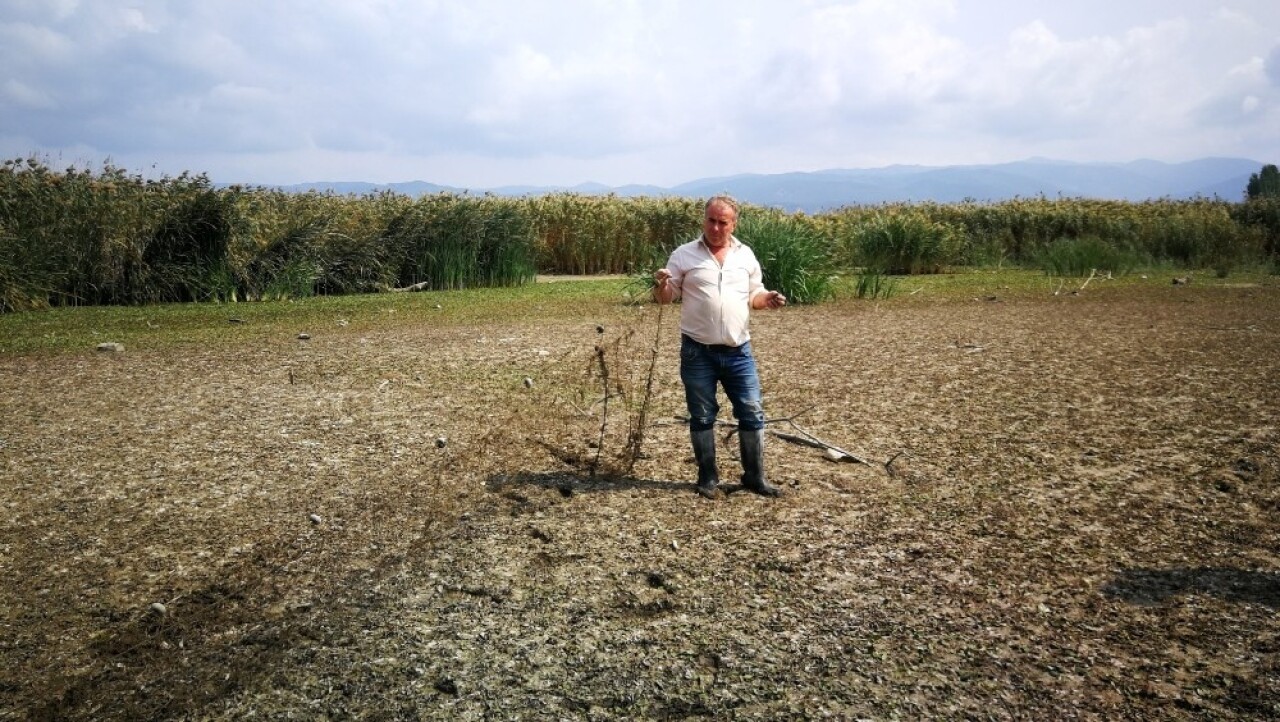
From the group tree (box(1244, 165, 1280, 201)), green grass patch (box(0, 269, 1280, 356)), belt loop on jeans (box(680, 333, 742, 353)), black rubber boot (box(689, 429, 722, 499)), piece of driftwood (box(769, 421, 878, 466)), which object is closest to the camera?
belt loop on jeans (box(680, 333, 742, 353))

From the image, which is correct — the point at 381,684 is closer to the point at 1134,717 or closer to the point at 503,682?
the point at 503,682

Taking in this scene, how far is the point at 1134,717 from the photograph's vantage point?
131 inches

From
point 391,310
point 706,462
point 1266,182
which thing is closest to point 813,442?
point 706,462

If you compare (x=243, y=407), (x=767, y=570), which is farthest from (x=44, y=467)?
(x=767, y=570)

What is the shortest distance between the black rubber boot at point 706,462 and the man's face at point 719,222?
1.12 m

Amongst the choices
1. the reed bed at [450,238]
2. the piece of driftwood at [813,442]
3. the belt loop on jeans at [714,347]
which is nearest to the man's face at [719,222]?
the belt loop on jeans at [714,347]

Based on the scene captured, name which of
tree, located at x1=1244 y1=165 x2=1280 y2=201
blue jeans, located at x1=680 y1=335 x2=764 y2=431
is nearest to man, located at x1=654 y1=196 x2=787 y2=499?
blue jeans, located at x1=680 y1=335 x2=764 y2=431

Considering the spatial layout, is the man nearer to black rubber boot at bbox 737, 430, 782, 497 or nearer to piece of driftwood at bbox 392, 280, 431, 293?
black rubber boot at bbox 737, 430, 782, 497

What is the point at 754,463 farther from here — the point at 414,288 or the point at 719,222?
the point at 414,288

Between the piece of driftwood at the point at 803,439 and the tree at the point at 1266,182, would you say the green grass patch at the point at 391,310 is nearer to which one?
the piece of driftwood at the point at 803,439

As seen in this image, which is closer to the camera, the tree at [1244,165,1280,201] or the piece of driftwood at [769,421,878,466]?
the piece of driftwood at [769,421,878,466]

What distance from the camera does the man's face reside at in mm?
5227

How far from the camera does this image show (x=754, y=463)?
5.68 m

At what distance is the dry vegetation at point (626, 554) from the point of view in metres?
3.56
